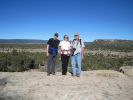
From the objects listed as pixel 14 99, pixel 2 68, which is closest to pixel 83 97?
pixel 14 99

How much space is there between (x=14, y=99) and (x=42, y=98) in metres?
0.71

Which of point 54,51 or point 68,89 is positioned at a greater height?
point 54,51

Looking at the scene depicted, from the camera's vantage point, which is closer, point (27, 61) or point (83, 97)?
point (83, 97)

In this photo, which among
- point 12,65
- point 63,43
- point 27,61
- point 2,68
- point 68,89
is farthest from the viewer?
point 27,61

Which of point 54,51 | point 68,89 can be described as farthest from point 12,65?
point 68,89

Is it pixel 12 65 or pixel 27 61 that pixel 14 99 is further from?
pixel 27 61

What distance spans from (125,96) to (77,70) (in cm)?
364

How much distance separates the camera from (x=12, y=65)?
15.8m

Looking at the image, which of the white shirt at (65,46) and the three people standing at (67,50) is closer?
the three people standing at (67,50)

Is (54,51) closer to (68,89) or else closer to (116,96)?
(68,89)

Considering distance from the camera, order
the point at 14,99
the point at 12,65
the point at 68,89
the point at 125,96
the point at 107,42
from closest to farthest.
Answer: the point at 14,99 → the point at 125,96 → the point at 68,89 → the point at 12,65 → the point at 107,42

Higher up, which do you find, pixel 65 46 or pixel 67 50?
pixel 65 46

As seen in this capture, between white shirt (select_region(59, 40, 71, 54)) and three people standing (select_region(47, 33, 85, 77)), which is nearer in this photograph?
three people standing (select_region(47, 33, 85, 77))

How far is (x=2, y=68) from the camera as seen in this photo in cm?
1456
